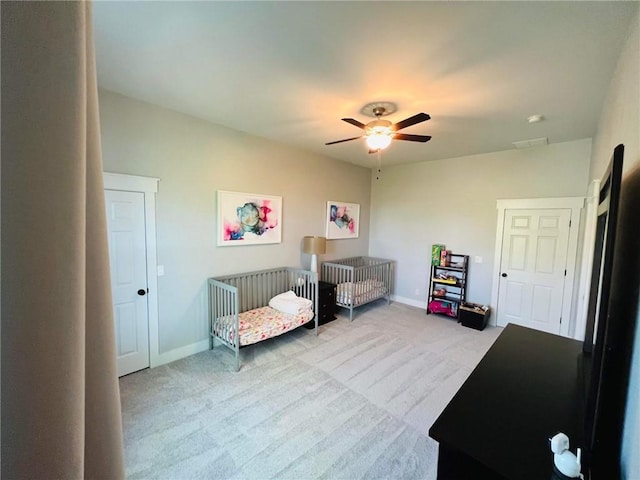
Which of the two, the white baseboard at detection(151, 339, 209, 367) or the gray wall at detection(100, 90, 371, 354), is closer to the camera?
the gray wall at detection(100, 90, 371, 354)

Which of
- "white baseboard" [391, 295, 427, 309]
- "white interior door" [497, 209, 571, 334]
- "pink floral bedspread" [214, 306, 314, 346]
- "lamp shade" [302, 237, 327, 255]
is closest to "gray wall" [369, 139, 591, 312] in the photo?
"white baseboard" [391, 295, 427, 309]

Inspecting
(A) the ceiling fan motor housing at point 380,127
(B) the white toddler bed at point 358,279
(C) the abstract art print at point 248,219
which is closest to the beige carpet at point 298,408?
(B) the white toddler bed at point 358,279

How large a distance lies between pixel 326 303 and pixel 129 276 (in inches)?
105

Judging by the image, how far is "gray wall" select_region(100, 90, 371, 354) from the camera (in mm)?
2770

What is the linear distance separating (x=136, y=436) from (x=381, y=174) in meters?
5.49

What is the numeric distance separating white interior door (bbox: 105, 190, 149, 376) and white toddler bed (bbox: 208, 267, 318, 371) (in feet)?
2.46

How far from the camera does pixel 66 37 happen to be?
0.39m

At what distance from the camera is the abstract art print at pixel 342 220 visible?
5078 millimetres

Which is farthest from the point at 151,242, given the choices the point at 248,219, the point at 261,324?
the point at 261,324

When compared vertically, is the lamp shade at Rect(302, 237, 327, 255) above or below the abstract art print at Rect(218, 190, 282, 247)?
below

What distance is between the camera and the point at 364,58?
1977 millimetres

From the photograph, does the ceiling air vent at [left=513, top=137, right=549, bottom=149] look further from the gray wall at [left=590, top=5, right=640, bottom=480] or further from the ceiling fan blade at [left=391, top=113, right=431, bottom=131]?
the ceiling fan blade at [left=391, top=113, right=431, bottom=131]

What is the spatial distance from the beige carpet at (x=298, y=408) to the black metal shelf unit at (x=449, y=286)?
988 mm

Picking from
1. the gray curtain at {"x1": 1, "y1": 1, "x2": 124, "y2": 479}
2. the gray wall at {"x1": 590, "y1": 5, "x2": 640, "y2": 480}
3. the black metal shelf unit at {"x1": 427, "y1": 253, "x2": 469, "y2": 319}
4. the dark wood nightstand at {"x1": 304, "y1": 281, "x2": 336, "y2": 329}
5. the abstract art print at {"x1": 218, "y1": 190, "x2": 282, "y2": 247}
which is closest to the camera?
the gray curtain at {"x1": 1, "y1": 1, "x2": 124, "y2": 479}
